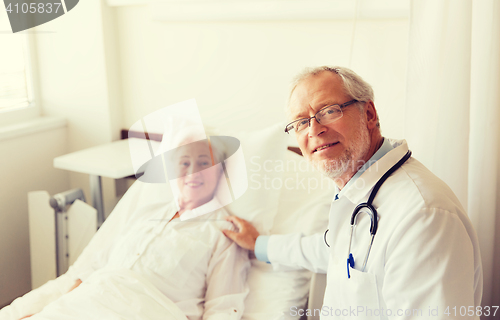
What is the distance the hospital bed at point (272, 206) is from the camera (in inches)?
56.7

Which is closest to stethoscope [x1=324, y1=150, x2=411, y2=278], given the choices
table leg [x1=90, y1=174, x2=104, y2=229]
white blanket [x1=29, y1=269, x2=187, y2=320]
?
white blanket [x1=29, y1=269, x2=187, y2=320]

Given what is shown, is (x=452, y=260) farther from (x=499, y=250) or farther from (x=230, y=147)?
(x=230, y=147)

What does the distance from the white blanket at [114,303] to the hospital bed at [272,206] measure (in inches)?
9.4

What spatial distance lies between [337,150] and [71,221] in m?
1.43

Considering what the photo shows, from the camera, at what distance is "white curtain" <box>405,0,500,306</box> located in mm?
1225

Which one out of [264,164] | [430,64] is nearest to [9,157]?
[264,164]

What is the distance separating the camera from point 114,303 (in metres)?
1.25

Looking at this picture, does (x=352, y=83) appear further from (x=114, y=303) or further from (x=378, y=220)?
(x=114, y=303)

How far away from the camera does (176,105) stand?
86.7 inches

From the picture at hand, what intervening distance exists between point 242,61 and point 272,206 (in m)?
0.74

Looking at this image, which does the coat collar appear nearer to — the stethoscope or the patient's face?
the stethoscope

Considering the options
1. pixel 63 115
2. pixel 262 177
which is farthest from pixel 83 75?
pixel 262 177

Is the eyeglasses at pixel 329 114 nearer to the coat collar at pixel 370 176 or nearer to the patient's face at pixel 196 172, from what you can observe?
the coat collar at pixel 370 176

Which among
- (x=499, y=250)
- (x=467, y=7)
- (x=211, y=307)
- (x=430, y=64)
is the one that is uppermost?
(x=467, y=7)
